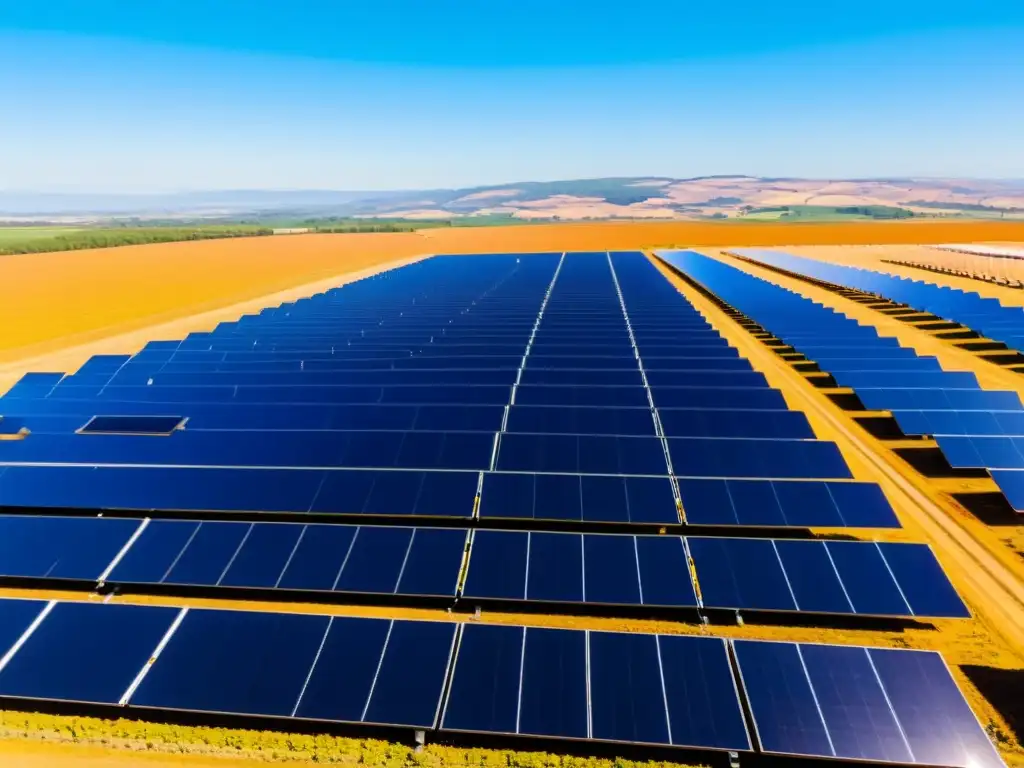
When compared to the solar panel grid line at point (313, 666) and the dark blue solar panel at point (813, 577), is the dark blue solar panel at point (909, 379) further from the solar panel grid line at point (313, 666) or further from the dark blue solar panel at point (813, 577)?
the solar panel grid line at point (313, 666)

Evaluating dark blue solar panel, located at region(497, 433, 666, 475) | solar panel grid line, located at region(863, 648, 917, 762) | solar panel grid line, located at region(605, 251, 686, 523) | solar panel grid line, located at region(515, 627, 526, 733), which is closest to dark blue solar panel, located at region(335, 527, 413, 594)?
solar panel grid line, located at region(515, 627, 526, 733)

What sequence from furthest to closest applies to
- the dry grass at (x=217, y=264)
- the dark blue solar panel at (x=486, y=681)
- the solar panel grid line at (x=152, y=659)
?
the dry grass at (x=217, y=264) → the solar panel grid line at (x=152, y=659) → the dark blue solar panel at (x=486, y=681)

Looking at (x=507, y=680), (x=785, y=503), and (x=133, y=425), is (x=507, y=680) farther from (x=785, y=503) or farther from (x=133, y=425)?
(x=133, y=425)

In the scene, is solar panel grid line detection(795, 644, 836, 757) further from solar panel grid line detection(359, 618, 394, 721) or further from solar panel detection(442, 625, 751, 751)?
solar panel grid line detection(359, 618, 394, 721)

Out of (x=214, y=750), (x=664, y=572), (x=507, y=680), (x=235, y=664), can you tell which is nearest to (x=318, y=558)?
(x=235, y=664)

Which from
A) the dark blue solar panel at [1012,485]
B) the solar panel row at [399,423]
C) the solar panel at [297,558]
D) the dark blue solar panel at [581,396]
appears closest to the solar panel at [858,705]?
the solar panel row at [399,423]

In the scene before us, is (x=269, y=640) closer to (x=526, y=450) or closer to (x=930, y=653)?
(x=526, y=450)
